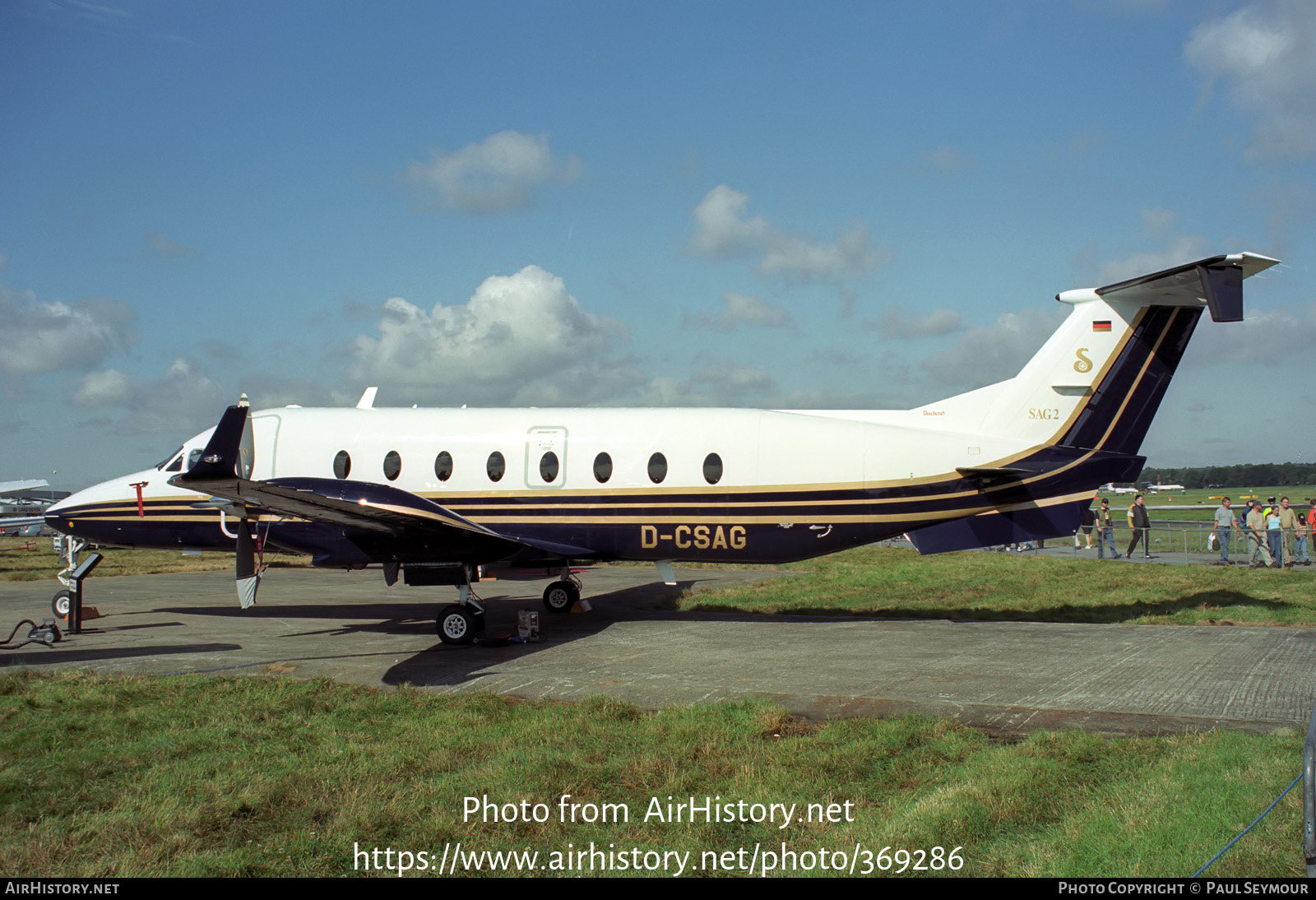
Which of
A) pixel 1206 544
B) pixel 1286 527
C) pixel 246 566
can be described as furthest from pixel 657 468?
pixel 1206 544

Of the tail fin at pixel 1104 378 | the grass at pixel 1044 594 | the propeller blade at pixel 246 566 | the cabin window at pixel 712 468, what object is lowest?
the grass at pixel 1044 594

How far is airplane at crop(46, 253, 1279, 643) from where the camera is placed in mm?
14008

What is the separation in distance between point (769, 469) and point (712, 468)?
0.95 m

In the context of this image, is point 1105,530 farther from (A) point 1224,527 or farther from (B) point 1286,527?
(B) point 1286,527

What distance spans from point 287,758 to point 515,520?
765 cm

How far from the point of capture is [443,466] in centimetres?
1492

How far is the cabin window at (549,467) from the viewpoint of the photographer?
1473cm

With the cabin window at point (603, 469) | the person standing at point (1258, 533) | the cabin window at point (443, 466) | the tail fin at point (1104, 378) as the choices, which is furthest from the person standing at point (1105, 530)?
the cabin window at point (443, 466)

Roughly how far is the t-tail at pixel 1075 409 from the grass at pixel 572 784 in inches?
273

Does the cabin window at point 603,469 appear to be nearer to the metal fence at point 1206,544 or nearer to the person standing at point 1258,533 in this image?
the metal fence at point 1206,544

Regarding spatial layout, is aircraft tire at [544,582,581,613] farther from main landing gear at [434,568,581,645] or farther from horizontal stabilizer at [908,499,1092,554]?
horizontal stabilizer at [908,499,1092,554]
